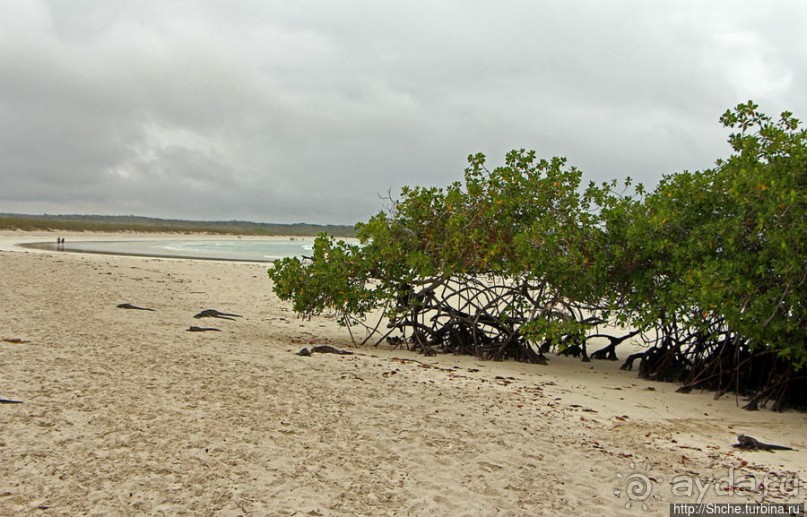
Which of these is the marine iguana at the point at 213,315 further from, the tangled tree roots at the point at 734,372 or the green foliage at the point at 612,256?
the tangled tree roots at the point at 734,372

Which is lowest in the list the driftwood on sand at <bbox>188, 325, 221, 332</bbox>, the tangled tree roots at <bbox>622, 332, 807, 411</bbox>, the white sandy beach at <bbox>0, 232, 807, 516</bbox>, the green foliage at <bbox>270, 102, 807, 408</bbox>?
the white sandy beach at <bbox>0, 232, 807, 516</bbox>

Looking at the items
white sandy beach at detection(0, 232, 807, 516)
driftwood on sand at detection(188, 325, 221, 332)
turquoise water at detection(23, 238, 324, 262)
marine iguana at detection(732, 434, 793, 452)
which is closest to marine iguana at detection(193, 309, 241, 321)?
driftwood on sand at detection(188, 325, 221, 332)

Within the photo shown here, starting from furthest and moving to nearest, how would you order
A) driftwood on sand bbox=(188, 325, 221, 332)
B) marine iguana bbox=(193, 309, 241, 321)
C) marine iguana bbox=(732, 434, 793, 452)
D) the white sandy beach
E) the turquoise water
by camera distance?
the turquoise water < marine iguana bbox=(193, 309, 241, 321) < driftwood on sand bbox=(188, 325, 221, 332) < marine iguana bbox=(732, 434, 793, 452) < the white sandy beach

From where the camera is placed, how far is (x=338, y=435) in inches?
206

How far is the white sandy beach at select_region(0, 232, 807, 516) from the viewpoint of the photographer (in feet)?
13.5

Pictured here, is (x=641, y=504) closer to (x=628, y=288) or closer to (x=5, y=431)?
(x=5, y=431)

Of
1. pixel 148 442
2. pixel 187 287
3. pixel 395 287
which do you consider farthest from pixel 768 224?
pixel 187 287

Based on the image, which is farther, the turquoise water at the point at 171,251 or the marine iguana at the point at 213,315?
the turquoise water at the point at 171,251

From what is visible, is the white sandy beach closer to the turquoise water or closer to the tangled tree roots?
the tangled tree roots

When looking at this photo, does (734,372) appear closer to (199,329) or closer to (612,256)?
(612,256)

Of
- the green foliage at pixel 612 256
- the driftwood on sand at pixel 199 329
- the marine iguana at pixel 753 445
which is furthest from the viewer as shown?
the driftwood on sand at pixel 199 329

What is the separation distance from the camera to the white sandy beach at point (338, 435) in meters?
4.12

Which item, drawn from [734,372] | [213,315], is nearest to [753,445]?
[734,372]

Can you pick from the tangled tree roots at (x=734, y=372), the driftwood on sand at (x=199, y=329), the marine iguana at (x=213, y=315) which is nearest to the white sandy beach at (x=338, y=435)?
the tangled tree roots at (x=734, y=372)
